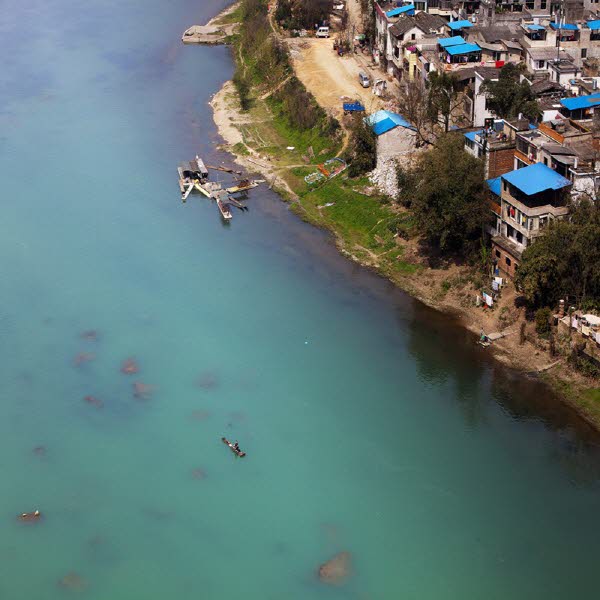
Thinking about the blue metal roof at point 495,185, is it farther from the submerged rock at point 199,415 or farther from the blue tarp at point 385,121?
the submerged rock at point 199,415

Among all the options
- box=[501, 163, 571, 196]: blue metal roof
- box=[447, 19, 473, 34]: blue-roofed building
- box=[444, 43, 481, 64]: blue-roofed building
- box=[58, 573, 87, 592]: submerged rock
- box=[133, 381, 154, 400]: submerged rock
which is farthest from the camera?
box=[447, 19, 473, 34]: blue-roofed building

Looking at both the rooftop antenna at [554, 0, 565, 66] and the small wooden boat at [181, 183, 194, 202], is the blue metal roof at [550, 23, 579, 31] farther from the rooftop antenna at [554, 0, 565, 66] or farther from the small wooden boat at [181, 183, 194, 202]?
the small wooden boat at [181, 183, 194, 202]

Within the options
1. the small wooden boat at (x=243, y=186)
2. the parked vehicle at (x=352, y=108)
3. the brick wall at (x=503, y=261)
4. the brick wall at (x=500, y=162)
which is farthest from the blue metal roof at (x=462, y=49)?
the brick wall at (x=503, y=261)

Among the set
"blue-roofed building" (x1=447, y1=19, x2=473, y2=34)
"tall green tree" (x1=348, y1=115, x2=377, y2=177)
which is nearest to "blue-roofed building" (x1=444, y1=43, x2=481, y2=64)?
"blue-roofed building" (x1=447, y1=19, x2=473, y2=34)

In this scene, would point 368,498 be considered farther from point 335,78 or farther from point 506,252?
point 335,78

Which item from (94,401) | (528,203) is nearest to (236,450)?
(94,401)
